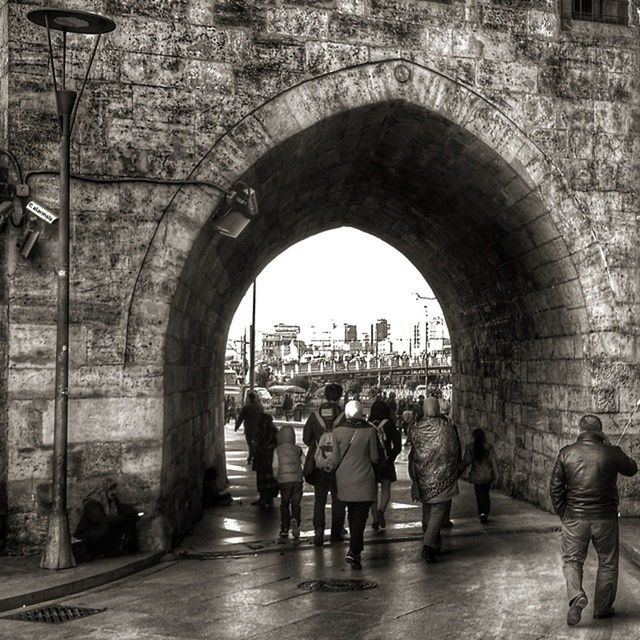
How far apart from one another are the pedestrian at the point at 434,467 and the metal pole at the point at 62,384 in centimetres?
316

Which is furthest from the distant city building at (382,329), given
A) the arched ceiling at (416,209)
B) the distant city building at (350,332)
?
the arched ceiling at (416,209)

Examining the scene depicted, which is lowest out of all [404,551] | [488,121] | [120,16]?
[404,551]

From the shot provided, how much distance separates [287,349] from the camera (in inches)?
7707

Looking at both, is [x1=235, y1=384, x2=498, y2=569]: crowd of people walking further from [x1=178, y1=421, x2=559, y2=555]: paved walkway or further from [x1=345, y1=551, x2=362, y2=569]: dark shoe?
[x1=178, y1=421, x2=559, y2=555]: paved walkway

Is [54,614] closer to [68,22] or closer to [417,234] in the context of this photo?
[68,22]

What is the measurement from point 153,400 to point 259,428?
373 centimetres

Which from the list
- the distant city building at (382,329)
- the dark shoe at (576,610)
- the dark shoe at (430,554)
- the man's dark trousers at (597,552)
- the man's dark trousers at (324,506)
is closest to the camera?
the dark shoe at (576,610)

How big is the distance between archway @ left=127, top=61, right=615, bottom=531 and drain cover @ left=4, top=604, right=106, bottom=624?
88.7 inches

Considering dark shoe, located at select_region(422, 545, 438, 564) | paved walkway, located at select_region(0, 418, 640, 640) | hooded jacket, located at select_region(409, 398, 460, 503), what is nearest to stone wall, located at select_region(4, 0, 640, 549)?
paved walkway, located at select_region(0, 418, 640, 640)

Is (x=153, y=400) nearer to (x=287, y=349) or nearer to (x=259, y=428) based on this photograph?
(x=259, y=428)

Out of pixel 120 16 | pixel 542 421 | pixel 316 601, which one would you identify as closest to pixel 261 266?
pixel 542 421

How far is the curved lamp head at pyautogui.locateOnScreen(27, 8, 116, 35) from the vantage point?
7.29 m

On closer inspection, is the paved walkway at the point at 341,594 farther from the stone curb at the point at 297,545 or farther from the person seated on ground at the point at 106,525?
the person seated on ground at the point at 106,525

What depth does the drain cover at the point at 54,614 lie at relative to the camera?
6406 mm
